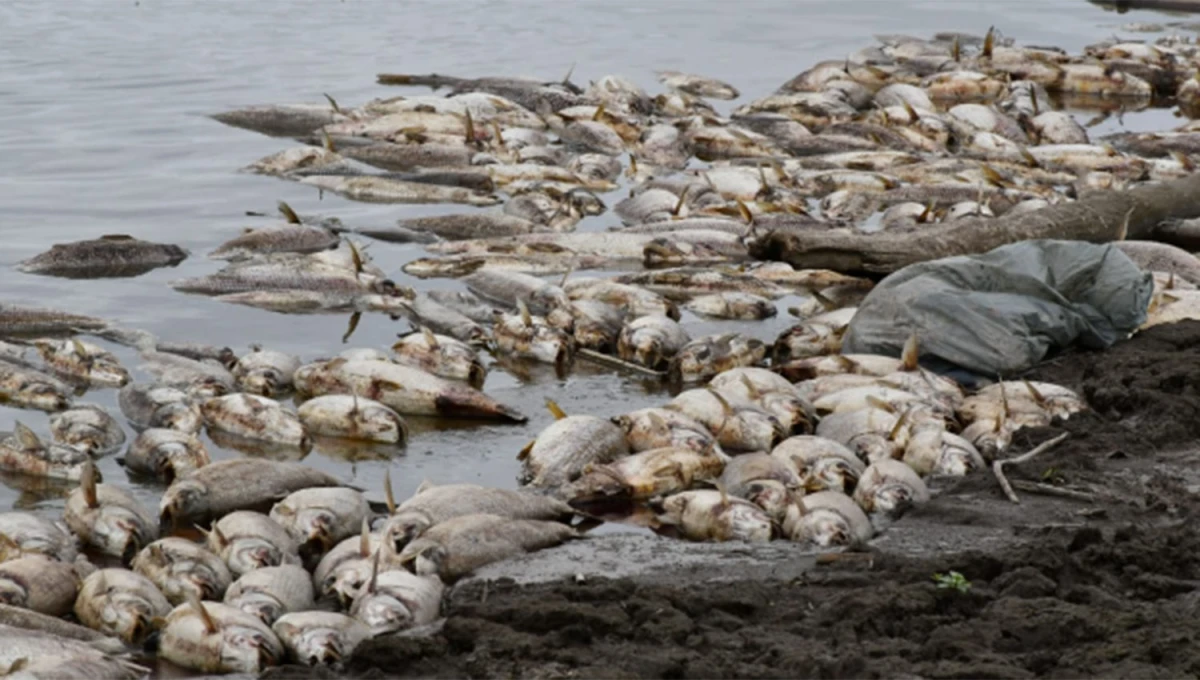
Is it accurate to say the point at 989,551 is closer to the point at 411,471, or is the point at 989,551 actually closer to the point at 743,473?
the point at 743,473

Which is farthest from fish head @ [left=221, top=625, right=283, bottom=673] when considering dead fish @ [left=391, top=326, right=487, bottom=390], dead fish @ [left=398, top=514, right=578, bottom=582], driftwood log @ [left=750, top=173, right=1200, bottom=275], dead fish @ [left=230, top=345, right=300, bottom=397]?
driftwood log @ [left=750, top=173, right=1200, bottom=275]

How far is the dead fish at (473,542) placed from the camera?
6898 millimetres

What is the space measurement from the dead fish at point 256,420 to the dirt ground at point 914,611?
225 centimetres

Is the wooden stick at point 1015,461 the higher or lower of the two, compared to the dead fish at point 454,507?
lower

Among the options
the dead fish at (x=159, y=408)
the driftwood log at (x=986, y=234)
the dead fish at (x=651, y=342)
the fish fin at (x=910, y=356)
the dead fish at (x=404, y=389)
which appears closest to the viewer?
the dead fish at (x=159, y=408)

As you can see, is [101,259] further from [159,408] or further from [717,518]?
[717,518]

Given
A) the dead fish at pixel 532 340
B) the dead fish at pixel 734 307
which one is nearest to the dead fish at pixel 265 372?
the dead fish at pixel 532 340

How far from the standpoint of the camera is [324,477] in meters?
7.89

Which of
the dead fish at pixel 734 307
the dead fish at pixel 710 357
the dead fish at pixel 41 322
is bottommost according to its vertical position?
the dead fish at pixel 734 307

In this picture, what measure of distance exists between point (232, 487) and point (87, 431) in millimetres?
1130

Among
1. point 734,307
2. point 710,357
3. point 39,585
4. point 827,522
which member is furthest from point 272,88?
point 39,585

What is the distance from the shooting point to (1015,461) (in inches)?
319

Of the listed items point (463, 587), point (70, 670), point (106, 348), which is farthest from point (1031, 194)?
point (70, 670)

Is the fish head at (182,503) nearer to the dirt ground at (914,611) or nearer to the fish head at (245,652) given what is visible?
the dirt ground at (914,611)
